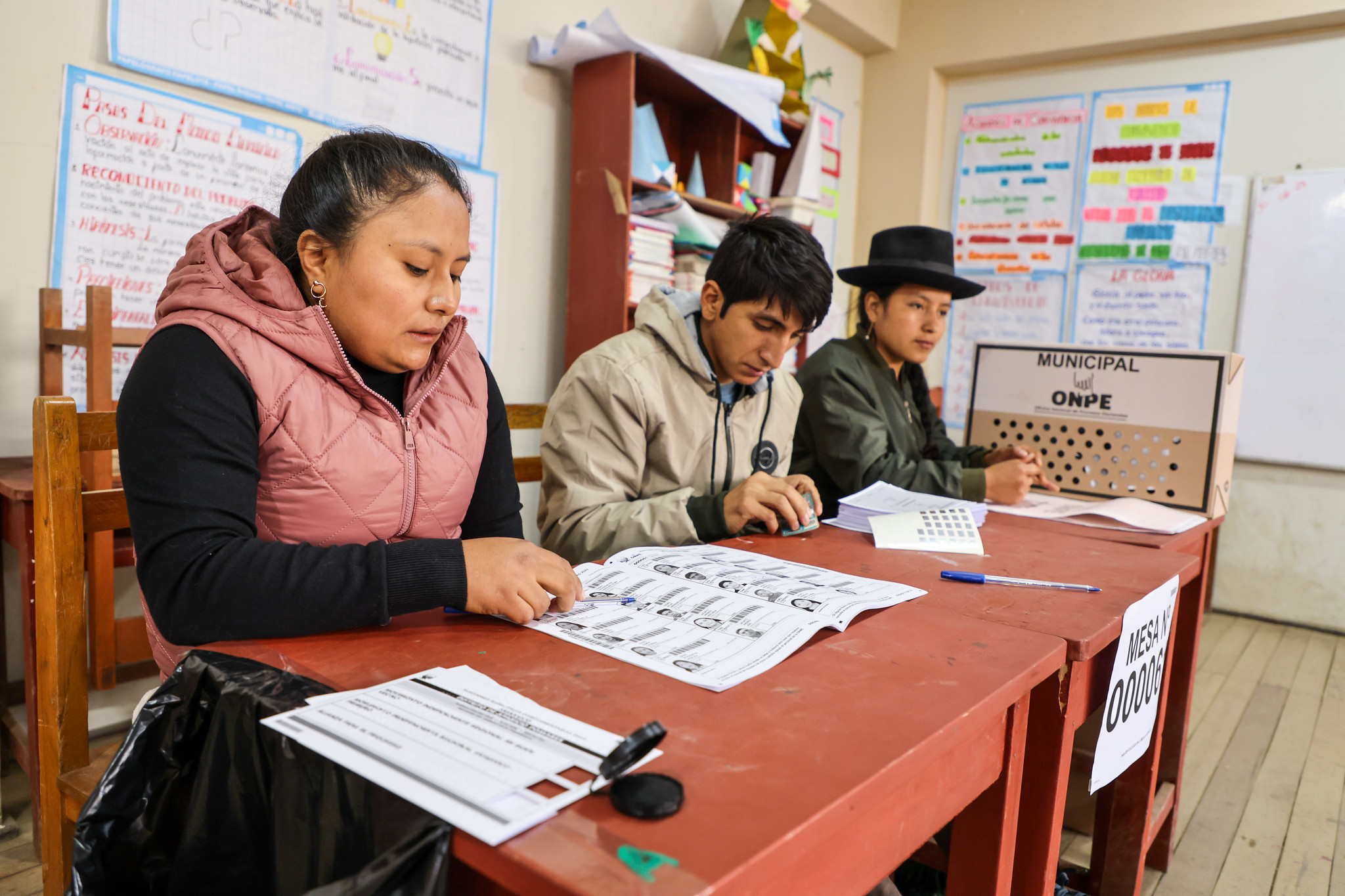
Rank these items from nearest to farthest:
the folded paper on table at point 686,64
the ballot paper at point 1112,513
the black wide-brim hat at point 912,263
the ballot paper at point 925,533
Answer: the ballot paper at point 925,533 < the ballot paper at point 1112,513 < the black wide-brim hat at point 912,263 < the folded paper on table at point 686,64

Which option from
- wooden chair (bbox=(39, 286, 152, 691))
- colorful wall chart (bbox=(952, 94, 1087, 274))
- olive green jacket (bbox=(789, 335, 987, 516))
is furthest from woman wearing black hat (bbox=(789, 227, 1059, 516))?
colorful wall chart (bbox=(952, 94, 1087, 274))

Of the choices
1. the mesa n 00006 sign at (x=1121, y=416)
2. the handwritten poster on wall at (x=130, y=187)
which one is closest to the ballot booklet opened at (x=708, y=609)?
the mesa n 00006 sign at (x=1121, y=416)

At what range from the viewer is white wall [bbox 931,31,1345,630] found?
3.36 m

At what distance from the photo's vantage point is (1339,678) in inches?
110

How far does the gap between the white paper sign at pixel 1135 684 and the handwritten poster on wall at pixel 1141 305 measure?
273 cm

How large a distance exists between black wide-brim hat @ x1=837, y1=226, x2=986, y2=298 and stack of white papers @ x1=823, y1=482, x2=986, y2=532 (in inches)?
26.7

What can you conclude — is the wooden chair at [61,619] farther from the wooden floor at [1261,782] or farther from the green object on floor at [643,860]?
the wooden floor at [1261,782]

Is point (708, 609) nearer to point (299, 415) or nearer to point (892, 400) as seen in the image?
point (299, 415)

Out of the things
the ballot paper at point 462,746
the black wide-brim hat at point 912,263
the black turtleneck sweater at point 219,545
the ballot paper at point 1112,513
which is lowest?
the ballot paper at point 462,746

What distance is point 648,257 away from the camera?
106 inches

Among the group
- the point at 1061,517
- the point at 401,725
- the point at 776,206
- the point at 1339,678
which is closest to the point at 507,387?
the point at 776,206

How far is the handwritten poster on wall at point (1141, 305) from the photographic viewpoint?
3.63m

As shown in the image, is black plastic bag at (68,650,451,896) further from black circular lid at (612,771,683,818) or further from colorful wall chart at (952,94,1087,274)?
colorful wall chart at (952,94,1087,274)

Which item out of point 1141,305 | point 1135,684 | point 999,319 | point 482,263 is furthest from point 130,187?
point 1141,305
